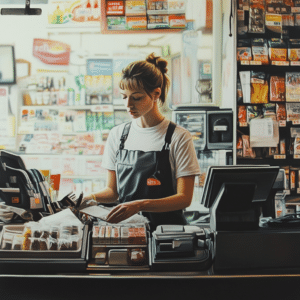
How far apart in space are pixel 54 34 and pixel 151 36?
1157mm

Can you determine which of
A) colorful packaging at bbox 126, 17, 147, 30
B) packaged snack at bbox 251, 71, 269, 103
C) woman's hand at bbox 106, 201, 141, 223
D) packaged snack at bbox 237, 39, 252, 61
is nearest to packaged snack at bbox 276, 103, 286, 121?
packaged snack at bbox 251, 71, 269, 103

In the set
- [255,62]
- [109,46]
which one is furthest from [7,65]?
[255,62]

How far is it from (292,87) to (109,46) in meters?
2.17

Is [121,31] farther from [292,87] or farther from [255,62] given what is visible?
[292,87]

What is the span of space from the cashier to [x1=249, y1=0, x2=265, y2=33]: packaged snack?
2.34 m

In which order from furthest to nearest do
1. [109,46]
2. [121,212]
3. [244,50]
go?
1. [109,46]
2. [244,50]
3. [121,212]

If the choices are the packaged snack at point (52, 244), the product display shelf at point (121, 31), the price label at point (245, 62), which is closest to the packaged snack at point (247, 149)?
the price label at point (245, 62)

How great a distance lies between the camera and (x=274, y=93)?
399 cm

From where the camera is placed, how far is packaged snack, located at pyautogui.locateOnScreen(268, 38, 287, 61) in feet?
12.9

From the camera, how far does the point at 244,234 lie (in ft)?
4.80

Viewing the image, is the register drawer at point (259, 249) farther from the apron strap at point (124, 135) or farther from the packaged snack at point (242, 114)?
the packaged snack at point (242, 114)

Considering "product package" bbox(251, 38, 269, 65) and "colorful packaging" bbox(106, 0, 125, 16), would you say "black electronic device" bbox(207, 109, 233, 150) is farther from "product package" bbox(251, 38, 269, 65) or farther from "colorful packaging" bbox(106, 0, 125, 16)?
"colorful packaging" bbox(106, 0, 125, 16)

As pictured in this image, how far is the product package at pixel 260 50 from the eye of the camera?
3.90m

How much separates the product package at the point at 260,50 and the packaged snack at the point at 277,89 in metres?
0.23
